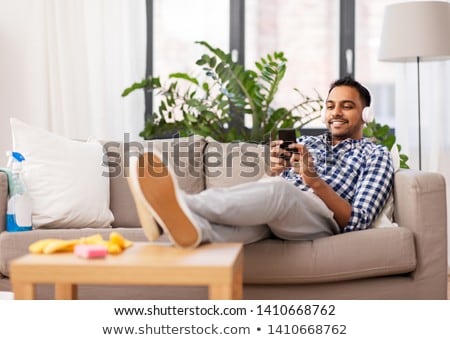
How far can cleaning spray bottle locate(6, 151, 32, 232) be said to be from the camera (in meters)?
2.65

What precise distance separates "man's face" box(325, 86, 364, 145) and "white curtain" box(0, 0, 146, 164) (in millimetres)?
1611

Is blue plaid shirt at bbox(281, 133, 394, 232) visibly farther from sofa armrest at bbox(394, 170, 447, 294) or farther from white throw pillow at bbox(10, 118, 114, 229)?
white throw pillow at bbox(10, 118, 114, 229)

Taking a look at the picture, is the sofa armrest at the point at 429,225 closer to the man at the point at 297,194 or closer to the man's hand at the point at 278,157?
the man at the point at 297,194

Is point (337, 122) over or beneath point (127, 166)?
over

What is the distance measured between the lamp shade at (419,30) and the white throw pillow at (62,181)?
5.37ft

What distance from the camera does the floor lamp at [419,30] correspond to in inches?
139

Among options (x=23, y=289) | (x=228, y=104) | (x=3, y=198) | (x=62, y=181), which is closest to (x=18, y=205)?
(x=3, y=198)

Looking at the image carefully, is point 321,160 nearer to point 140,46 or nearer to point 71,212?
point 71,212

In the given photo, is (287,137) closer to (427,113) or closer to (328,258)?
(328,258)

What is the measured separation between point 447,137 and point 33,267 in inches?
118

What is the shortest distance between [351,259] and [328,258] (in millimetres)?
81

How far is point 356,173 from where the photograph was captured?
2.72m
